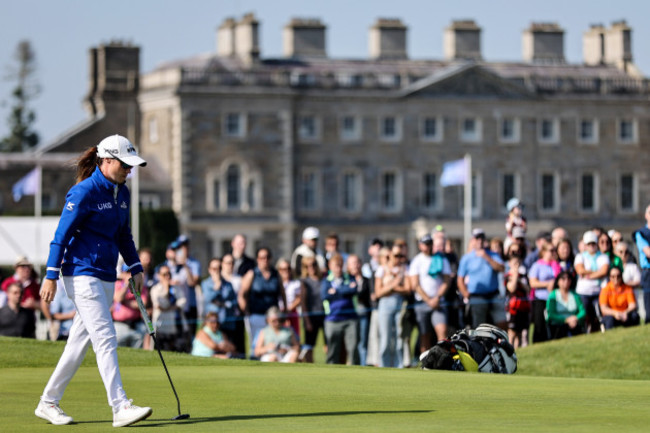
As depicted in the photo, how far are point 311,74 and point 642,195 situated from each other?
1827cm

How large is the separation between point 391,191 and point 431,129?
3635 mm

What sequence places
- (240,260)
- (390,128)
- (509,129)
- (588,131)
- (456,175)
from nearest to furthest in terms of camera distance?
(240,260), (456,175), (390,128), (509,129), (588,131)

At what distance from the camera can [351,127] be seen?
79125mm

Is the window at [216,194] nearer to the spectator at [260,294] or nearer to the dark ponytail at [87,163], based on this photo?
the spectator at [260,294]

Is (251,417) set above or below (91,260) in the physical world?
below

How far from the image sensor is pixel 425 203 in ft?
260

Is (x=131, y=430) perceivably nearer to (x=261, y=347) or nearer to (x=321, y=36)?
(x=261, y=347)

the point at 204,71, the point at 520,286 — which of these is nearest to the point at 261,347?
the point at 520,286

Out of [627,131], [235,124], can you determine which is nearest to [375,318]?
[235,124]

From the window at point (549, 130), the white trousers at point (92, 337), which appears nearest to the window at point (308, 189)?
the window at point (549, 130)

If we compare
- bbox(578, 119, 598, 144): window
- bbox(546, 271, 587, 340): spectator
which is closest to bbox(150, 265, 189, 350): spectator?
bbox(546, 271, 587, 340): spectator

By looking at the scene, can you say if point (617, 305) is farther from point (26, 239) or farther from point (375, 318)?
point (26, 239)

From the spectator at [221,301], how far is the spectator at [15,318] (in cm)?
234

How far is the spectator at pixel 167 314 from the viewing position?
70.1ft
